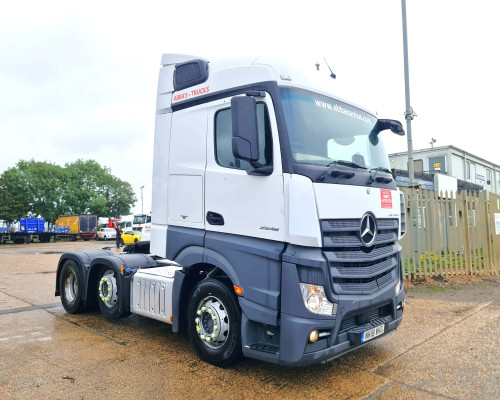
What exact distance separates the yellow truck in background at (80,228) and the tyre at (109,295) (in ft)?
135

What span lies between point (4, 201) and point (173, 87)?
47.7 meters

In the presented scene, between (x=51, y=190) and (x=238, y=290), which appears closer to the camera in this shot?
(x=238, y=290)

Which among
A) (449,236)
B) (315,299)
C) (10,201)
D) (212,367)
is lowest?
(212,367)

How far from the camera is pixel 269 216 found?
390 centimetres

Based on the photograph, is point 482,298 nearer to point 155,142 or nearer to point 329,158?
point 329,158

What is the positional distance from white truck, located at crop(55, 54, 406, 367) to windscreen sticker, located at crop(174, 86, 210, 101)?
14 mm

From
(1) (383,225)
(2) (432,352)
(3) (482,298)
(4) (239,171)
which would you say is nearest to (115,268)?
(4) (239,171)

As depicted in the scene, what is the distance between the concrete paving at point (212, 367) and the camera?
148 inches

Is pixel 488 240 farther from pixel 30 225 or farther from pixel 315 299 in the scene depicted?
pixel 30 225

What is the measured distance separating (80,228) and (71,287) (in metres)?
40.3

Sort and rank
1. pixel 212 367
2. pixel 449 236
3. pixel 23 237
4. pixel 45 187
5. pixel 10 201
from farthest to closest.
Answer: pixel 45 187, pixel 10 201, pixel 23 237, pixel 449 236, pixel 212 367

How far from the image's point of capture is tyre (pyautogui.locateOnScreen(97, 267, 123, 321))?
5.78m

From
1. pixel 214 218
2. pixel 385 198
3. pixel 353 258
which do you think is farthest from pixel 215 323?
pixel 385 198

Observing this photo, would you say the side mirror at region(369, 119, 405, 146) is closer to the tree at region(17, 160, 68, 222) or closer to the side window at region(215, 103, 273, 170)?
the side window at region(215, 103, 273, 170)
